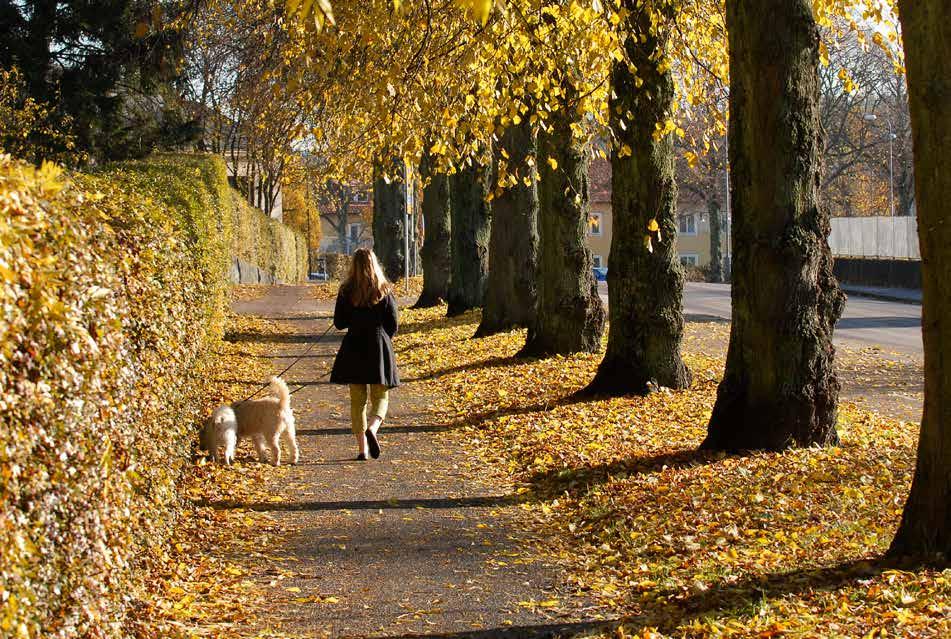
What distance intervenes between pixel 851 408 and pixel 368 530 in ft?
24.0

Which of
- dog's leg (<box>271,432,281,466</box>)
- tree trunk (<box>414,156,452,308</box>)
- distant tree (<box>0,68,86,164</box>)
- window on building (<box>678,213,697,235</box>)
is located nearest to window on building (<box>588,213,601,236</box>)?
tree trunk (<box>414,156,452,308</box>)

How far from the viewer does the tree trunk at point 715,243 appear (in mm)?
68312

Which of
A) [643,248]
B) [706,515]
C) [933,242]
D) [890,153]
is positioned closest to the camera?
[933,242]

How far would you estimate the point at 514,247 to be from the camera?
20.5 m

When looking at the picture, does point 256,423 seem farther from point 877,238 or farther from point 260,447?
point 877,238

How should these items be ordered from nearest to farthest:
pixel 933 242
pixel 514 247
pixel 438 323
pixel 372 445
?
1. pixel 933 242
2. pixel 372 445
3. pixel 514 247
4. pixel 438 323

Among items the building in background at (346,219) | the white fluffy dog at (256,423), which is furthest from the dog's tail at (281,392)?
the building in background at (346,219)

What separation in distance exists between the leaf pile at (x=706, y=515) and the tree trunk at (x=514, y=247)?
6550 millimetres

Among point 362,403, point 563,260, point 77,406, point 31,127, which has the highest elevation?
point 31,127

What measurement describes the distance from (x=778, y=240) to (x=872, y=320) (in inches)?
810

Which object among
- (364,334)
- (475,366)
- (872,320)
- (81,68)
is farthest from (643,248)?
(81,68)

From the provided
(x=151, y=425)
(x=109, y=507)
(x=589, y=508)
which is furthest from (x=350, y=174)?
(x=109, y=507)

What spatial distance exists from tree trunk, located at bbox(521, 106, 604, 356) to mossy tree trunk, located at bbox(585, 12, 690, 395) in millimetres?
2405

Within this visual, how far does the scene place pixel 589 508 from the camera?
28.3 ft
